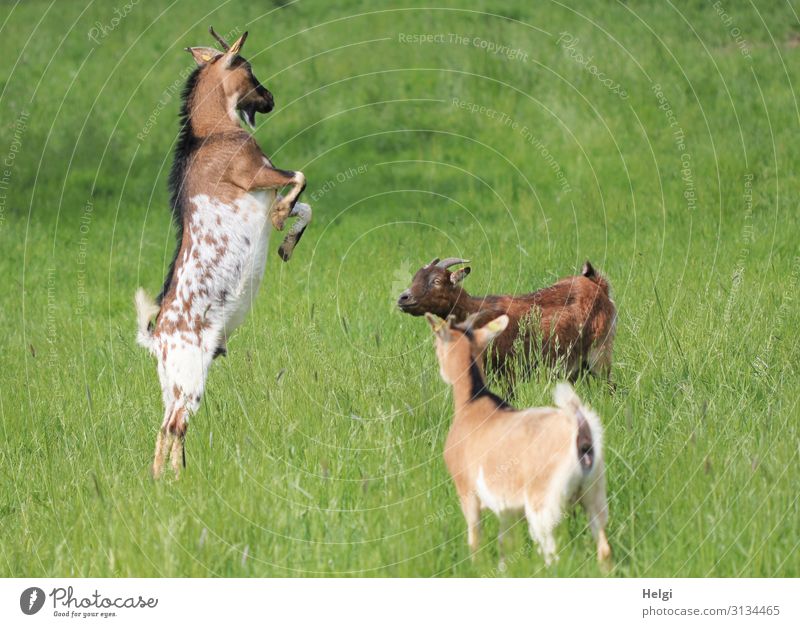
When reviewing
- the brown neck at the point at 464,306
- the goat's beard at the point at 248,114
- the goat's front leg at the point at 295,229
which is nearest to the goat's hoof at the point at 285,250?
the goat's front leg at the point at 295,229

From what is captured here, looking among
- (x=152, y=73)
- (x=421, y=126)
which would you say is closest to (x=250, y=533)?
(x=421, y=126)

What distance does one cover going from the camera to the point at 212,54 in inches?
277

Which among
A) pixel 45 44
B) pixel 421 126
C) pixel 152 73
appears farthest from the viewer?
pixel 45 44

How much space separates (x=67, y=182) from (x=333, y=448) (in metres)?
12.4

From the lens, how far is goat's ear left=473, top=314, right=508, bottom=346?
18.3ft

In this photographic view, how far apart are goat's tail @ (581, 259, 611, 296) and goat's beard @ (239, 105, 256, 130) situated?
3.16m

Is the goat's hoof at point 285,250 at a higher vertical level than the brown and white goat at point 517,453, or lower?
higher

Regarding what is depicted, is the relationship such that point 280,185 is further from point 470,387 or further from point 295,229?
point 470,387

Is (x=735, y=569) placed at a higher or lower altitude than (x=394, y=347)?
lower

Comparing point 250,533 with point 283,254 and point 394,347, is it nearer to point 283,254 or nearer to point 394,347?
point 283,254

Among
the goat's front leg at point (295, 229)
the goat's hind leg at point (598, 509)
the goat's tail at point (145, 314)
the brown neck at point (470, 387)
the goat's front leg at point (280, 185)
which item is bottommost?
the goat's hind leg at point (598, 509)

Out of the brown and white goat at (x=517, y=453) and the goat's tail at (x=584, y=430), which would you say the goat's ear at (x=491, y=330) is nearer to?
the brown and white goat at (x=517, y=453)

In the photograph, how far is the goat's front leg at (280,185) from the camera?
6.80 m

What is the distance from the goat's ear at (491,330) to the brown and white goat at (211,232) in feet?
5.19
